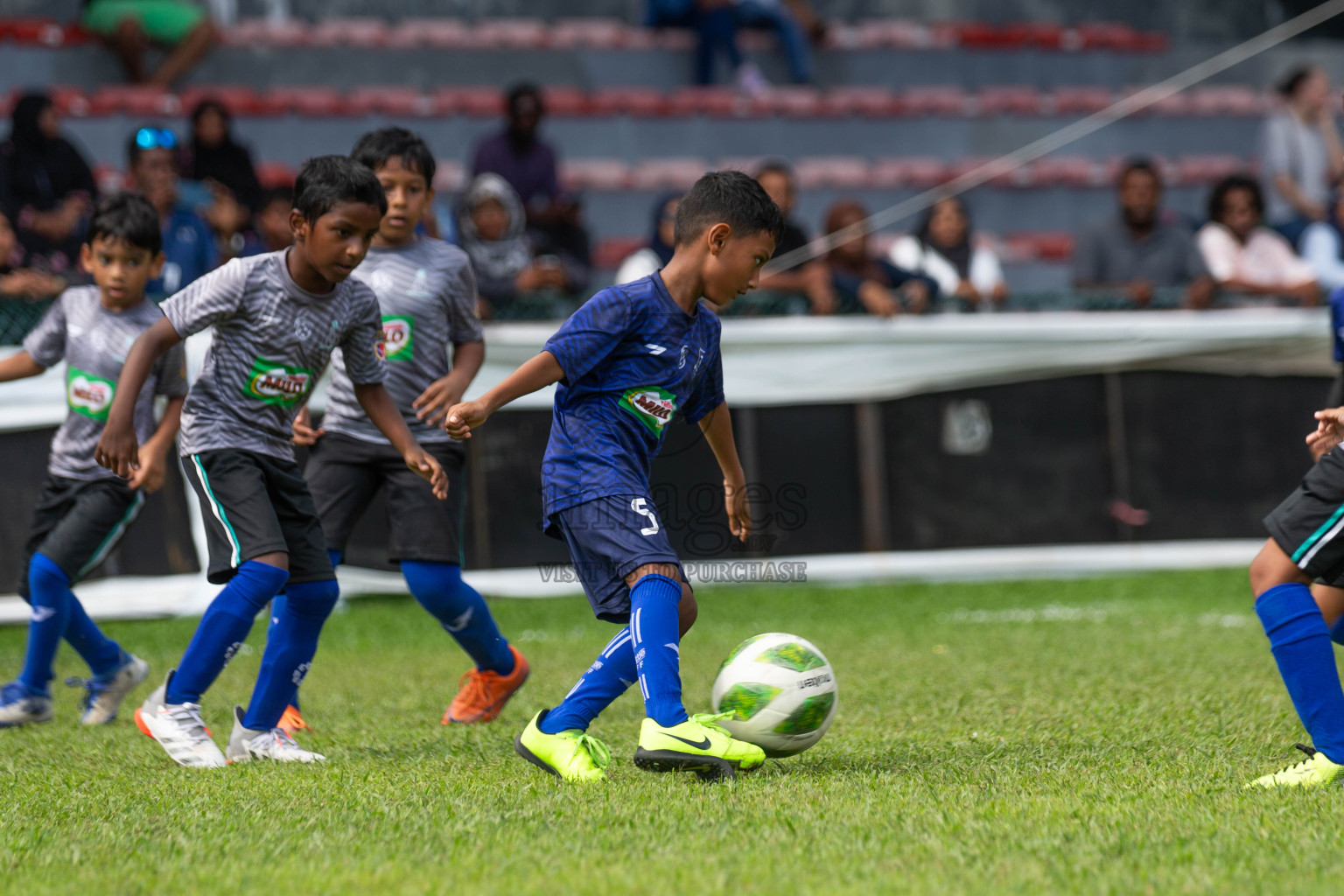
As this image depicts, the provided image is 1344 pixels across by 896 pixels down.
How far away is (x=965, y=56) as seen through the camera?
50.5ft

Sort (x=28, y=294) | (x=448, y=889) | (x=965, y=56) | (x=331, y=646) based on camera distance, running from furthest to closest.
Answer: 1. (x=965, y=56)
2. (x=28, y=294)
3. (x=331, y=646)
4. (x=448, y=889)

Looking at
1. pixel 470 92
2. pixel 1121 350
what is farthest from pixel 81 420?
pixel 470 92

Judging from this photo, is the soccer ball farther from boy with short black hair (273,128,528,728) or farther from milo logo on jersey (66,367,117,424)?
milo logo on jersey (66,367,117,424)

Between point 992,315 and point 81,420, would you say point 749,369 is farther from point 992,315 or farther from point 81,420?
point 81,420

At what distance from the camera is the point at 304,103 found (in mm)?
13188

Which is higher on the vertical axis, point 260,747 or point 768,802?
point 768,802

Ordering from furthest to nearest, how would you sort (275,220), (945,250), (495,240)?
(945,250)
(495,240)
(275,220)

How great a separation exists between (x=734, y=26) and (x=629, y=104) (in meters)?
1.53

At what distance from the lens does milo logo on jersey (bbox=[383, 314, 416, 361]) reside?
4820 millimetres

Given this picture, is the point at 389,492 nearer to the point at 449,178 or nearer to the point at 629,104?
the point at 449,178

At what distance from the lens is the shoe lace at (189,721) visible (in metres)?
3.95

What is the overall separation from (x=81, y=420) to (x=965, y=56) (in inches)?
485

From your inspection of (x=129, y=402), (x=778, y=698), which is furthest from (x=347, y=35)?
(x=778, y=698)

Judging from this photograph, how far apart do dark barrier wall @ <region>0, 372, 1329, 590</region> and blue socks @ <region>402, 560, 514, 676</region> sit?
3445 mm
